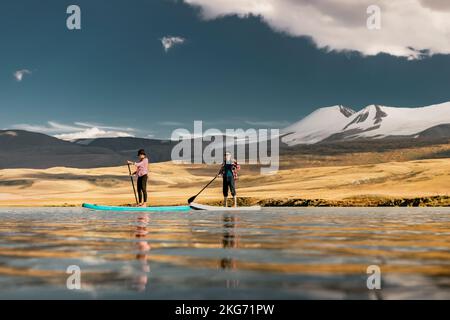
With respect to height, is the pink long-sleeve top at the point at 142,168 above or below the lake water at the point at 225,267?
above

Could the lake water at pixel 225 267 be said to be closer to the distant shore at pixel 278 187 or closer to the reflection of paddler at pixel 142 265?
the reflection of paddler at pixel 142 265

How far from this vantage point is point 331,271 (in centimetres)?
761

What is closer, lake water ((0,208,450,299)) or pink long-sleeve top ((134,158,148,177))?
lake water ((0,208,450,299))

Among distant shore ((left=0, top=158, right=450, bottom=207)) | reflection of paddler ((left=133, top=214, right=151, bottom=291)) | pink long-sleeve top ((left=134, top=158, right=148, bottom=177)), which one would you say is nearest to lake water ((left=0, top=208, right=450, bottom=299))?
reflection of paddler ((left=133, top=214, right=151, bottom=291))

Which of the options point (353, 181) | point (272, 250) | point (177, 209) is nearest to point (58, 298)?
point (272, 250)

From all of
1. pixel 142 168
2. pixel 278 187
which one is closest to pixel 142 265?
pixel 142 168

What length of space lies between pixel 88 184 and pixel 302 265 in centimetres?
15148

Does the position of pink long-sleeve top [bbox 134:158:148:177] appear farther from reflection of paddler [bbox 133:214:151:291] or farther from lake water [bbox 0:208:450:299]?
reflection of paddler [bbox 133:214:151:291]

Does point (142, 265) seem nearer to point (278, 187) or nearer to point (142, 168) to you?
point (142, 168)

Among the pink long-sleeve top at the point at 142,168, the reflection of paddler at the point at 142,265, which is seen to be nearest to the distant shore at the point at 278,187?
the pink long-sleeve top at the point at 142,168

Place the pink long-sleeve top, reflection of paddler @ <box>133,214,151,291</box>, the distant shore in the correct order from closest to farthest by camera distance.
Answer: reflection of paddler @ <box>133,214,151,291</box>, the pink long-sleeve top, the distant shore

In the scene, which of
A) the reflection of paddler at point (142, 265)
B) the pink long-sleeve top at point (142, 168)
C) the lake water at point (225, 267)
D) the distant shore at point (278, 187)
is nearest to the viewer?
the lake water at point (225, 267)
